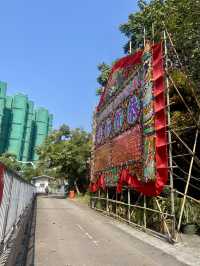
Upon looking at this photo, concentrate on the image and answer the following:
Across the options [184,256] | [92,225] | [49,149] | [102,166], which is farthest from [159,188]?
[49,149]

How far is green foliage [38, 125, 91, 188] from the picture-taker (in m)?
47.4

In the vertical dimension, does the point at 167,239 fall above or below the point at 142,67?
below

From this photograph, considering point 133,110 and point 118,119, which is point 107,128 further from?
point 133,110

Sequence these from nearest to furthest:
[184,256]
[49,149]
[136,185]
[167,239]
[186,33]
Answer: [184,256] < [167,239] < [136,185] < [186,33] < [49,149]

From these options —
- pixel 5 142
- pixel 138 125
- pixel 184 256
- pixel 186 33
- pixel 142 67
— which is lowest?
pixel 184 256

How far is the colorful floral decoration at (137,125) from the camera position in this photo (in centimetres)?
1398

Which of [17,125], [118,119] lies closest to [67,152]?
[118,119]

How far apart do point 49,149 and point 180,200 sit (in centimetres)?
3583

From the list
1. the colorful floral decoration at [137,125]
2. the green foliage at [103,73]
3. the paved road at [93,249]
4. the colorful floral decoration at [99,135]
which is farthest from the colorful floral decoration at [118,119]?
the green foliage at [103,73]

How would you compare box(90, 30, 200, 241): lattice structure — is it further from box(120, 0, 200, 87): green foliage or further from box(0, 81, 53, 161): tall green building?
box(0, 81, 53, 161): tall green building

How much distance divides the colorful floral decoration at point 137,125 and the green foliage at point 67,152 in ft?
76.1

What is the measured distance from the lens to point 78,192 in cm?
5375

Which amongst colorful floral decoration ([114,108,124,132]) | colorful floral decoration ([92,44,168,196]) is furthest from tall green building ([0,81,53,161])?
colorful floral decoration ([114,108,124,132])

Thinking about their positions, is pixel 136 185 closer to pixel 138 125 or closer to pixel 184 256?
pixel 138 125
